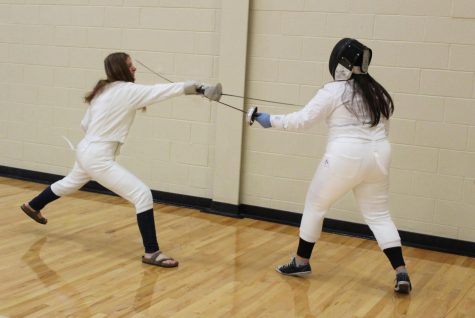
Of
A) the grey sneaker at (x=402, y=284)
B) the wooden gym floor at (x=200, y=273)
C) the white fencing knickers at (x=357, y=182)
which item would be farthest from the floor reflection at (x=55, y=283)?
the grey sneaker at (x=402, y=284)

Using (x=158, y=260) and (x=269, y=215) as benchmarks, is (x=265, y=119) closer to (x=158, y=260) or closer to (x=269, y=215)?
(x=158, y=260)

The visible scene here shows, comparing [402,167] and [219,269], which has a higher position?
[402,167]

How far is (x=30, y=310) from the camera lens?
3.20 m

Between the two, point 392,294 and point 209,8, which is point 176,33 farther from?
point 392,294

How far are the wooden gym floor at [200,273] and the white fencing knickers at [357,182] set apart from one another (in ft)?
1.09

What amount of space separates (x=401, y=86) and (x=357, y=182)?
4.24 ft

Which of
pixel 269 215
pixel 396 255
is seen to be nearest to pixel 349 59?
pixel 396 255

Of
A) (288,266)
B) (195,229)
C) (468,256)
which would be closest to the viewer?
(288,266)

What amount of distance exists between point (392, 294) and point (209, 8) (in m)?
2.65

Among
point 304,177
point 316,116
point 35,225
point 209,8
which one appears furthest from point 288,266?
point 209,8

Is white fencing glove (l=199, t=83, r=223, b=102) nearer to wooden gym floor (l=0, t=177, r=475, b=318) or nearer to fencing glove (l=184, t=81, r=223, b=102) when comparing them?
fencing glove (l=184, t=81, r=223, b=102)

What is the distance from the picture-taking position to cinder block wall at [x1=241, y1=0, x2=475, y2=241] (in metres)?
4.55

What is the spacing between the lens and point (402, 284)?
144 inches

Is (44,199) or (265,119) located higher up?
(265,119)
